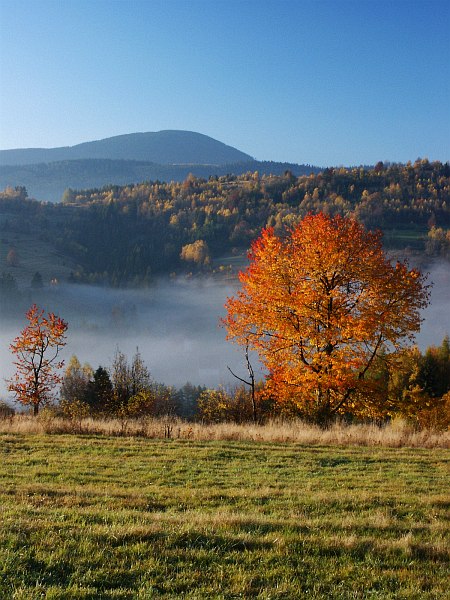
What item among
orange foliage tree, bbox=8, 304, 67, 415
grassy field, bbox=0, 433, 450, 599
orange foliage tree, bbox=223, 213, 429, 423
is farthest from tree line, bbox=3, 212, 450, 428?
orange foliage tree, bbox=8, 304, 67, 415

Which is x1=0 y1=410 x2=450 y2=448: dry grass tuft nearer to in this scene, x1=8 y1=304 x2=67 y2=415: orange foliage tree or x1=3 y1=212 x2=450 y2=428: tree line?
x1=3 y1=212 x2=450 y2=428: tree line

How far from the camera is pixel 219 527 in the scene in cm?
890

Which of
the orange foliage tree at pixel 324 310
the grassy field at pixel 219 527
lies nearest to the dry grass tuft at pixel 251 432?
the grassy field at pixel 219 527

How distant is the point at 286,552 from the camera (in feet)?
25.8

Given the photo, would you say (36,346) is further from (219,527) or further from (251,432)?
(219,527)

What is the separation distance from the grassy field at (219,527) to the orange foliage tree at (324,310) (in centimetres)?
909

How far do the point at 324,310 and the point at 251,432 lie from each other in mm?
7868

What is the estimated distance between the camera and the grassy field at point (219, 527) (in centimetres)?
679

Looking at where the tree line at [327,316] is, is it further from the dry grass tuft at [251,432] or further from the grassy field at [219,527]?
the grassy field at [219,527]

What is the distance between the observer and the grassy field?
22.3 feet

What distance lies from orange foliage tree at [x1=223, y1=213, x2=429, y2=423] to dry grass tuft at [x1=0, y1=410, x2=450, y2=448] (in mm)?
4181

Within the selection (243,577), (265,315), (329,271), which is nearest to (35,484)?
(243,577)

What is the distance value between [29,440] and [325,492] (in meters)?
10.7

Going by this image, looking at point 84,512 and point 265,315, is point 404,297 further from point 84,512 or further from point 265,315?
point 84,512
